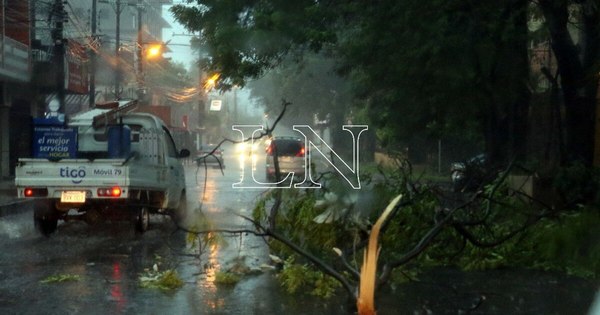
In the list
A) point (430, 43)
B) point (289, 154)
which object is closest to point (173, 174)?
point (430, 43)

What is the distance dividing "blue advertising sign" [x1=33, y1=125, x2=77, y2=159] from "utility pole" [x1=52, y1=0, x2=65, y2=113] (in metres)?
15.8

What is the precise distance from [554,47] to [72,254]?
9.58 m

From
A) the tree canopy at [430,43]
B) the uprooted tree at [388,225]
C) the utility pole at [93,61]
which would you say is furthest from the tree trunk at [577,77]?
the utility pole at [93,61]

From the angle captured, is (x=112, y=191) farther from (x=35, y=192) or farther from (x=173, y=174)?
(x=173, y=174)

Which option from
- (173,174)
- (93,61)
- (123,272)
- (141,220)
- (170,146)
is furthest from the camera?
(93,61)

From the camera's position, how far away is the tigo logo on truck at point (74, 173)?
15359 millimetres

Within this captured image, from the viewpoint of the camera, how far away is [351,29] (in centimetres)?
2058

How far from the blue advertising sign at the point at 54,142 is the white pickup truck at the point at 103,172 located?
0.06 ft

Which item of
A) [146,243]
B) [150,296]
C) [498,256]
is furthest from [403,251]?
[146,243]

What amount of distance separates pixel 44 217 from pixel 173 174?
278cm

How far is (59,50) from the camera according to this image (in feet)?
109

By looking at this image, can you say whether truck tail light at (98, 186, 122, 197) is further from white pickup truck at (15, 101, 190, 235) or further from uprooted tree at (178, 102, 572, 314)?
uprooted tree at (178, 102, 572, 314)

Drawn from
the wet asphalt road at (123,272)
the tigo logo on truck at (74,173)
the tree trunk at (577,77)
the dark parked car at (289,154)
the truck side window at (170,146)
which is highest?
the tree trunk at (577,77)

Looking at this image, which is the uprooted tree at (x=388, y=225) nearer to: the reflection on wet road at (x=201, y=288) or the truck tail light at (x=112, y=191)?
the reflection on wet road at (x=201, y=288)
